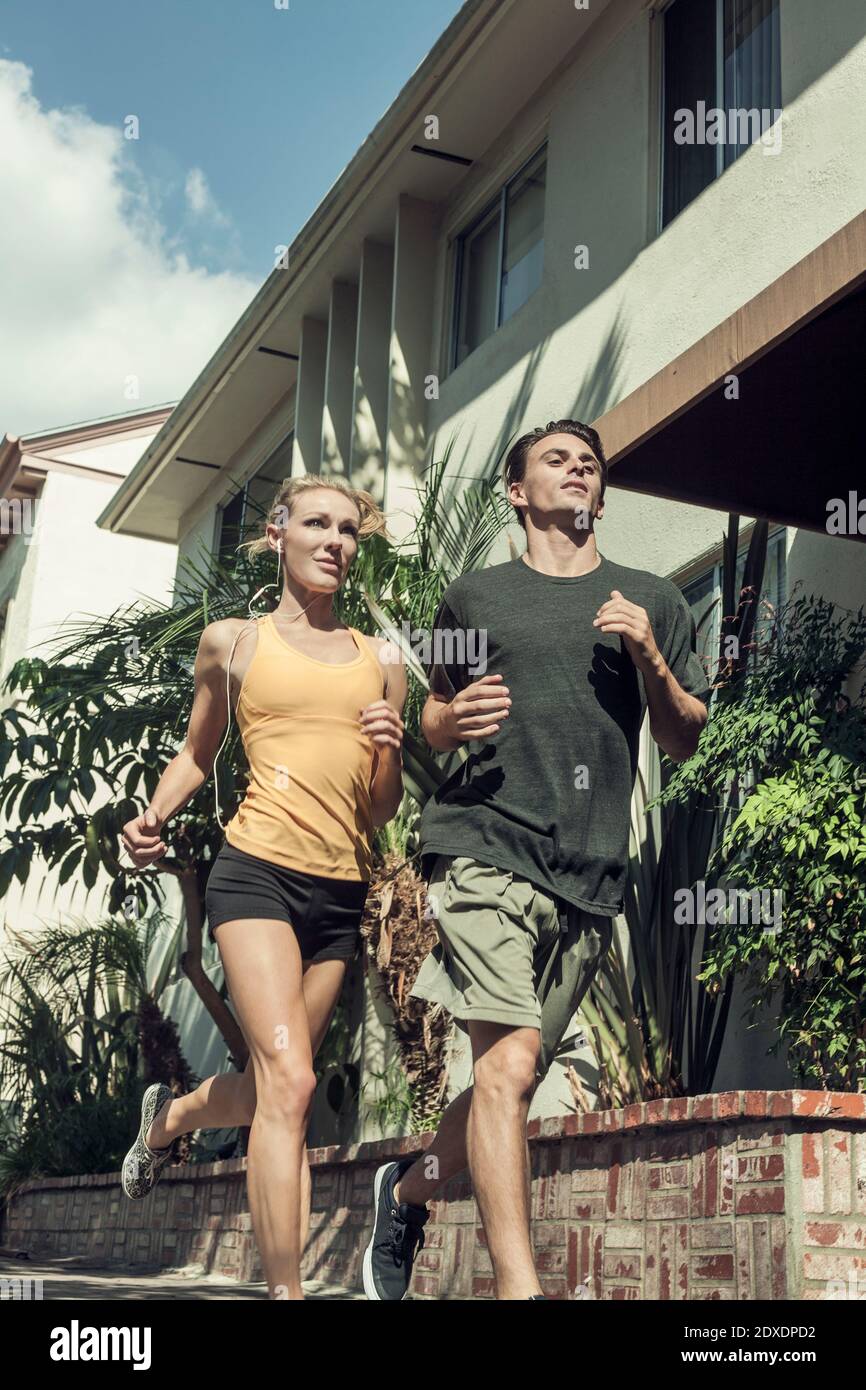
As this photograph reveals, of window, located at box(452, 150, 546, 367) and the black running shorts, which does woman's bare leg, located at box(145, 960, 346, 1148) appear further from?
window, located at box(452, 150, 546, 367)

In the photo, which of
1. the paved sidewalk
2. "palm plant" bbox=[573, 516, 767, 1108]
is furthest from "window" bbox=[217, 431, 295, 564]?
"palm plant" bbox=[573, 516, 767, 1108]

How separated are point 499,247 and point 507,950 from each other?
8.00m

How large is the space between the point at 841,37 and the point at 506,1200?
5.46 metres

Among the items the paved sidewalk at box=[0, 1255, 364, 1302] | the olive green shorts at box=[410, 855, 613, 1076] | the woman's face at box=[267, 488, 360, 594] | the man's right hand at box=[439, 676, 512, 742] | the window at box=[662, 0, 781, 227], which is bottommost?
the paved sidewalk at box=[0, 1255, 364, 1302]

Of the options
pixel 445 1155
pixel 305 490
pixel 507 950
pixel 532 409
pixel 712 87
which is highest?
pixel 712 87

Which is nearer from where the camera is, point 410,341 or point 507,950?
point 507,950

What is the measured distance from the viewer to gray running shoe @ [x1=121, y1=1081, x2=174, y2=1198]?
16.5 feet

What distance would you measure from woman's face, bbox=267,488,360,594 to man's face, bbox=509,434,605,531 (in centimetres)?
49

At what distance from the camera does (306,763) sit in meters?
4.15

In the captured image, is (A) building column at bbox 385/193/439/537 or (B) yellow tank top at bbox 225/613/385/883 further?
(A) building column at bbox 385/193/439/537

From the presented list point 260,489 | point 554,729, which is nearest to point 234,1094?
point 554,729

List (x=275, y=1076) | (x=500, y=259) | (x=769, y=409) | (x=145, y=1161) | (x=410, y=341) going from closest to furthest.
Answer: (x=275, y=1076)
(x=145, y=1161)
(x=769, y=409)
(x=500, y=259)
(x=410, y=341)

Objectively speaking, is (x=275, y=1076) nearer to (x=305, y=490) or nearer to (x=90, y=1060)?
(x=305, y=490)
